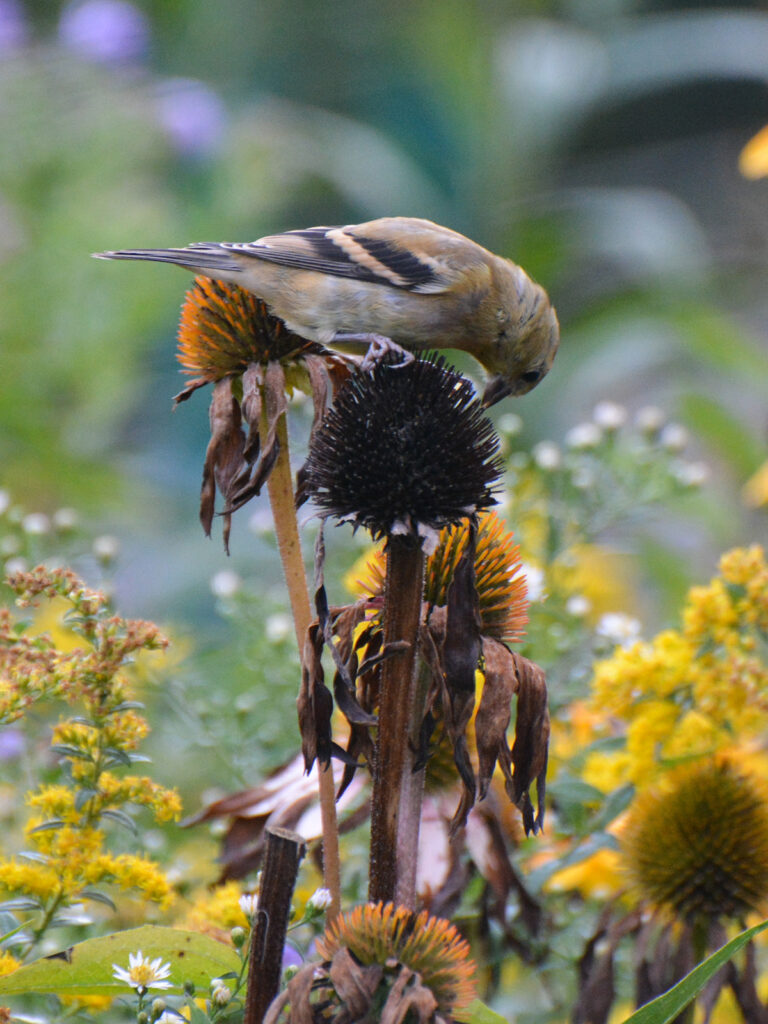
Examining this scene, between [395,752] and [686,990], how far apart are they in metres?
0.20

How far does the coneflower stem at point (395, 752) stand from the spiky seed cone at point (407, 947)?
38mm

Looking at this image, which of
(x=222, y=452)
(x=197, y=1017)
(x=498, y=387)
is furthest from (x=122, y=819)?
(x=498, y=387)

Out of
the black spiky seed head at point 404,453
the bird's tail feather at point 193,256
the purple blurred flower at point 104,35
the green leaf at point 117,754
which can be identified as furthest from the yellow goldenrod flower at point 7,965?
the purple blurred flower at point 104,35

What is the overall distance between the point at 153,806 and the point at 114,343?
8.18 ft

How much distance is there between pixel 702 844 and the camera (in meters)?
1.03

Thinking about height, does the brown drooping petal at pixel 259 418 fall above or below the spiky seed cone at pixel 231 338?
below

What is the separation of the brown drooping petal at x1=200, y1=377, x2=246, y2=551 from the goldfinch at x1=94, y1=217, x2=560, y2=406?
0.40 m

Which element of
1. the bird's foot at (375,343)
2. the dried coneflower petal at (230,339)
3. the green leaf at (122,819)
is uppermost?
the bird's foot at (375,343)

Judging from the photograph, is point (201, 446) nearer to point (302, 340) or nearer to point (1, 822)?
point (1, 822)

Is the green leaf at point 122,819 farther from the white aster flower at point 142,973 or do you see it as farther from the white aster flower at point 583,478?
the white aster flower at point 583,478

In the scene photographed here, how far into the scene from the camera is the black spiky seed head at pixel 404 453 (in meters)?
0.71

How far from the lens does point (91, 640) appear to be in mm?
761

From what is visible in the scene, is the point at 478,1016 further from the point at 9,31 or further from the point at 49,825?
the point at 9,31

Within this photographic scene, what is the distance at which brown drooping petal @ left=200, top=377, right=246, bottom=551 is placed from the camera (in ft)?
2.64
